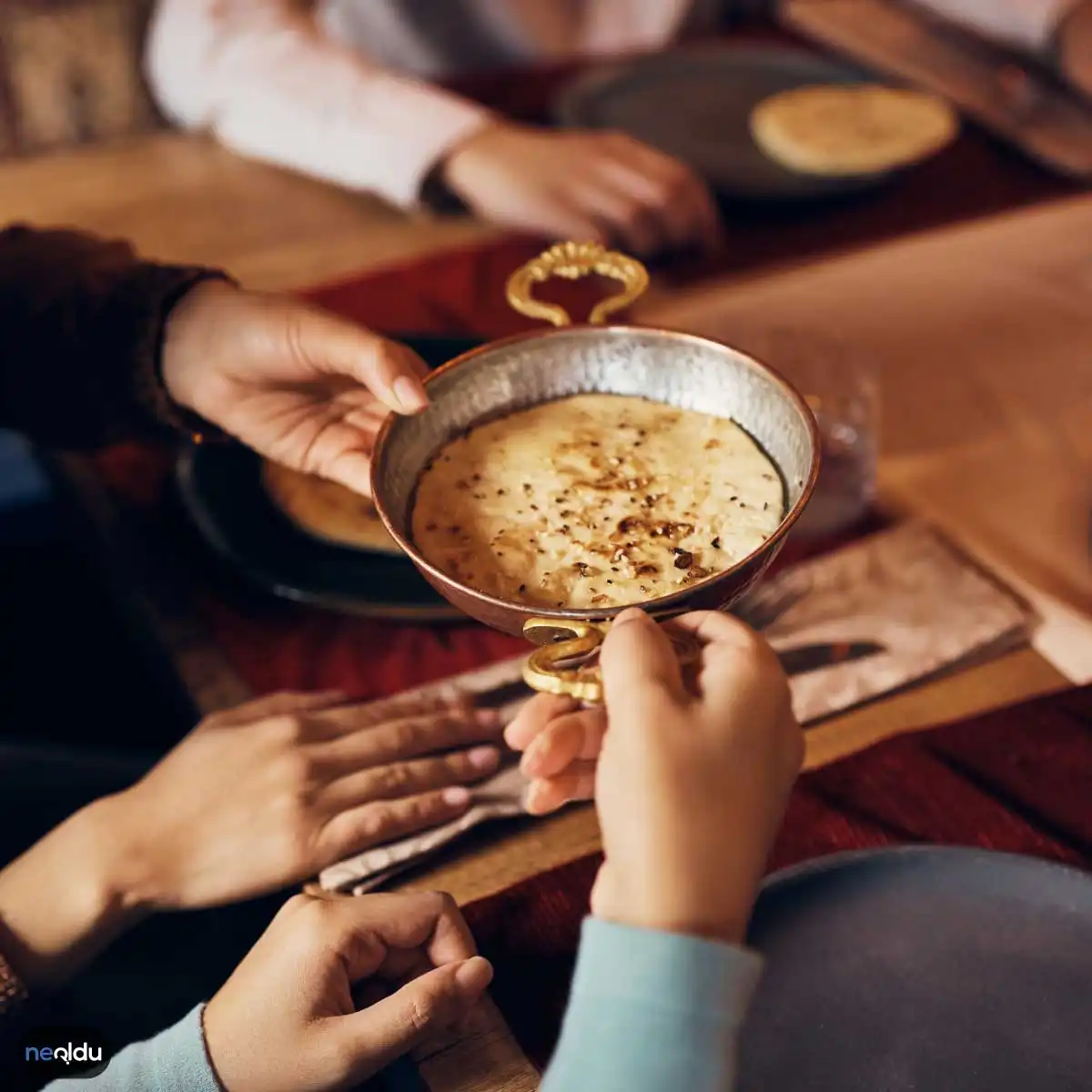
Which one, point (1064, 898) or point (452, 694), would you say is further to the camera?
point (452, 694)

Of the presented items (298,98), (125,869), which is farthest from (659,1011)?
(298,98)

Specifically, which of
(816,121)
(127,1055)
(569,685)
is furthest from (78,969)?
(816,121)

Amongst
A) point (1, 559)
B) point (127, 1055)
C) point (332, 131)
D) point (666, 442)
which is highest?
point (666, 442)

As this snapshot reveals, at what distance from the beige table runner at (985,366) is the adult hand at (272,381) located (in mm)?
348

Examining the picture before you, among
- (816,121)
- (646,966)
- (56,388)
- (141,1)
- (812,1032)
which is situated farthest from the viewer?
(141,1)

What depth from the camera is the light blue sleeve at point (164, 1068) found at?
65 centimetres

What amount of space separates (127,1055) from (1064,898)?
0.52m

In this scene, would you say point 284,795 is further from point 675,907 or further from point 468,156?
point 468,156

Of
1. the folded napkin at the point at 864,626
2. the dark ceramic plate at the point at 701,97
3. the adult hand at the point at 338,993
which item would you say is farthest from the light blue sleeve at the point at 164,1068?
the dark ceramic plate at the point at 701,97

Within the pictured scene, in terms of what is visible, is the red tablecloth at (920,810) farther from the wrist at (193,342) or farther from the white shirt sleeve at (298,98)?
the white shirt sleeve at (298,98)

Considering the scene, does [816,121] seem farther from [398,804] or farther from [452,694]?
[398,804]

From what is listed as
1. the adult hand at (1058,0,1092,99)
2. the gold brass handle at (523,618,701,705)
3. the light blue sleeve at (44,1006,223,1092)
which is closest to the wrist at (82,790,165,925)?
the light blue sleeve at (44,1006,223,1092)

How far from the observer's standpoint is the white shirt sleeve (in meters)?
1.43

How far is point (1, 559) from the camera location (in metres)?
1.25
